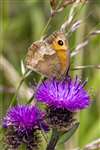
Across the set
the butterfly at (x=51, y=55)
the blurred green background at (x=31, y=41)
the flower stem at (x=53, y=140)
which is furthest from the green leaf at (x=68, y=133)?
the blurred green background at (x=31, y=41)

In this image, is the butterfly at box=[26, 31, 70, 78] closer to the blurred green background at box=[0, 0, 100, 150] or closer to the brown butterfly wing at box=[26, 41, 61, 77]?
the brown butterfly wing at box=[26, 41, 61, 77]

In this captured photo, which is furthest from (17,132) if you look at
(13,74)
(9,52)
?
(9,52)

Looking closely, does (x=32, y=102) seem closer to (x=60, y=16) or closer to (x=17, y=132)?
(x=17, y=132)

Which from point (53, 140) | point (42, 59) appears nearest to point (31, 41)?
point (42, 59)

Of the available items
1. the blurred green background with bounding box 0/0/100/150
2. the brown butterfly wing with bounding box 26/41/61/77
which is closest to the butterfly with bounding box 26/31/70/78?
the brown butterfly wing with bounding box 26/41/61/77

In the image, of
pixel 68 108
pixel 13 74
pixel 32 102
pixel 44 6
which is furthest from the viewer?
pixel 44 6

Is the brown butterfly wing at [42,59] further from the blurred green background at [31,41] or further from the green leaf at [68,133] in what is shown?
the blurred green background at [31,41]

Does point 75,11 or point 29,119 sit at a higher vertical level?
point 75,11
